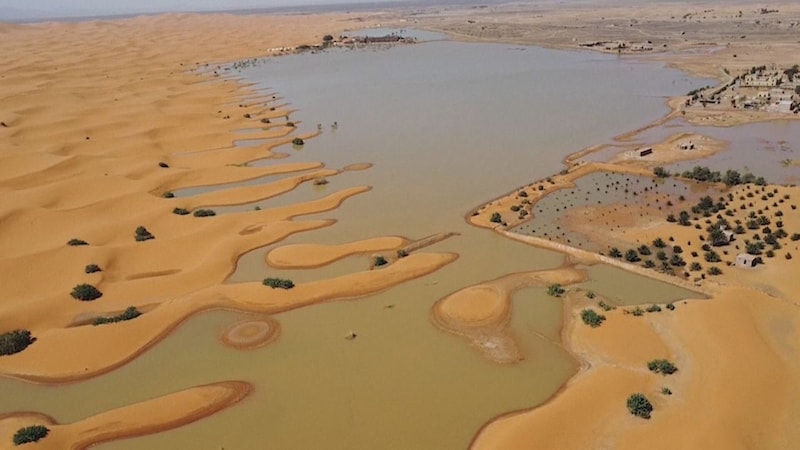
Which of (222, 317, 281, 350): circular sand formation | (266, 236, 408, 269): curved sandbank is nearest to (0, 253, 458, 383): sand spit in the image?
(222, 317, 281, 350): circular sand formation

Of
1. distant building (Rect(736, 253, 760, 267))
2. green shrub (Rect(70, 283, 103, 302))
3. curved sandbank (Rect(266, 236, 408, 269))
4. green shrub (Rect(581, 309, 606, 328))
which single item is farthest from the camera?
curved sandbank (Rect(266, 236, 408, 269))

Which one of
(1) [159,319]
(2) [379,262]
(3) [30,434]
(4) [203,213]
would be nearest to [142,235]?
(4) [203,213]

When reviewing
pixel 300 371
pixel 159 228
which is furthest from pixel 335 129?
pixel 300 371

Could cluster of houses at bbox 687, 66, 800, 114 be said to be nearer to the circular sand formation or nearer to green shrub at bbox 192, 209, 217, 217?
green shrub at bbox 192, 209, 217, 217

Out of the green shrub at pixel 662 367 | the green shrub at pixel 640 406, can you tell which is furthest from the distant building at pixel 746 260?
the green shrub at pixel 640 406

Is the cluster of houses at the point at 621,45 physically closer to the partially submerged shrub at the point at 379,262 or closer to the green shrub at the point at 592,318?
the partially submerged shrub at the point at 379,262
